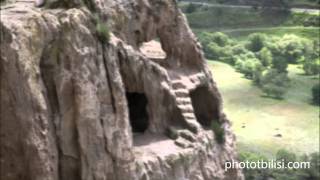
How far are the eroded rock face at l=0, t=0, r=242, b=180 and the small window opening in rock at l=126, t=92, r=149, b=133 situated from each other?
4cm

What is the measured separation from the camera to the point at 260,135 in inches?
2008

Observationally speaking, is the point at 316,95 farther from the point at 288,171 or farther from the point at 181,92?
the point at 181,92

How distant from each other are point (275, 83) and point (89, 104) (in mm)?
45920

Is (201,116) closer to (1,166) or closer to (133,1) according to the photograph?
(133,1)

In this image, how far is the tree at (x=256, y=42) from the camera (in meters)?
75.5

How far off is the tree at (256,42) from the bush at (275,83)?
9.52m

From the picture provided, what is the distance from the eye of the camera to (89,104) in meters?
17.3

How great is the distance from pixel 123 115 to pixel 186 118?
456cm

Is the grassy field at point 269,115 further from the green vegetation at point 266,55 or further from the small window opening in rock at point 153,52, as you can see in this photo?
the small window opening in rock at point 153,52

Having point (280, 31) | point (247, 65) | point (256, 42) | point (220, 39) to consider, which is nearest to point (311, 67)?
point (247, 65)

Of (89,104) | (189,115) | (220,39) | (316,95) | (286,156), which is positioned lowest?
(316,95)

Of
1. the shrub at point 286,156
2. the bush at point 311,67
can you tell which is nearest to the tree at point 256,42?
the bush at point 311,67

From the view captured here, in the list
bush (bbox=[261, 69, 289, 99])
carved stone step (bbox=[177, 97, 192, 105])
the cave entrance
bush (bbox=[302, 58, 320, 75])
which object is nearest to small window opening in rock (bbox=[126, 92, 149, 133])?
carved stone step (bbox=[177, 97, 192, 105])

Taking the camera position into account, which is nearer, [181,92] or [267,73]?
[181,92]
